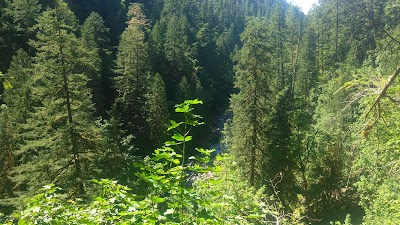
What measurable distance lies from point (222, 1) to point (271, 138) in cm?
9402

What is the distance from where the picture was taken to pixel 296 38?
56188 millimetres

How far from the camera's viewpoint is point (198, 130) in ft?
142

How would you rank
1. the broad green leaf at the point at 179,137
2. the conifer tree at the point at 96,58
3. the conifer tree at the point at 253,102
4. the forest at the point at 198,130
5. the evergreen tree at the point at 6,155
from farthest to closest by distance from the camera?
the conifer tree at the point at 96,58 < the conifer tree at the point at 253,102 < the evergreen tree at the point at 6,155 < the forest at the point at 198,130 < the broad green leaf at the point at 179,137

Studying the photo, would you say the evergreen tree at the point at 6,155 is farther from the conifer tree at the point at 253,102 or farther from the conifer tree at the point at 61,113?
the conifer tree at the point at 253,102

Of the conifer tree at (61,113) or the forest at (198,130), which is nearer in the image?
the forest at (198,130)

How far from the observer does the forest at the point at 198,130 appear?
3.96 meters

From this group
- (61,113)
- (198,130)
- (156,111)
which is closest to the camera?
(61,113)

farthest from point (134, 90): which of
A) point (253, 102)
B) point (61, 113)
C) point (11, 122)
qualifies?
point (61, 113)

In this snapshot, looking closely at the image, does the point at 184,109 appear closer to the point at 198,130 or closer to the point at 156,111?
the point at 156,111

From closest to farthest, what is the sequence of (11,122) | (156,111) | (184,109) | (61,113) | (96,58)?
(184,109), (61,113), (11,122), (156,111), (96,58)

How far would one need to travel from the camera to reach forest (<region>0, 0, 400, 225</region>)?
13.0ft

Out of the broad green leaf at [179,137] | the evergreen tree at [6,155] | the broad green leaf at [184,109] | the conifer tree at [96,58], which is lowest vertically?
the evergreen tree at [6,155]

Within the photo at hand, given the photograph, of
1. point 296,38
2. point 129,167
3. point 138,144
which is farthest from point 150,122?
point 296,38

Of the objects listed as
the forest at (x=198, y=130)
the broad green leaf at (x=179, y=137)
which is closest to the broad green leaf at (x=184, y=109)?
the forest at (x=198, y=130)
